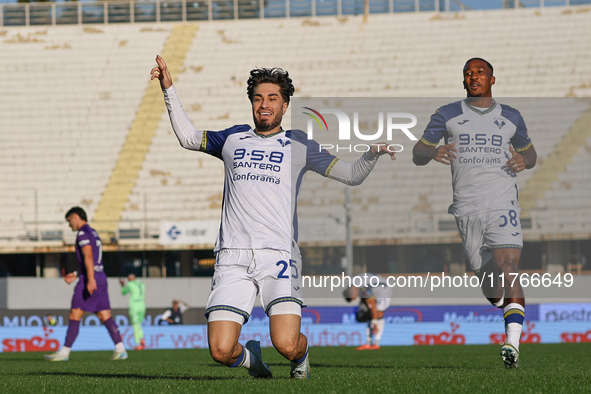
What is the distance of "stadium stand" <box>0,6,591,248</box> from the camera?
1135 inches

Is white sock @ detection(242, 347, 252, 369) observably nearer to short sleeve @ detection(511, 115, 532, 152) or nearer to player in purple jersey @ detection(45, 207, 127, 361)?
short sleeve @ detection(511, 115, 532, 152)

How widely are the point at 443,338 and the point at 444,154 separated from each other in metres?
11.9

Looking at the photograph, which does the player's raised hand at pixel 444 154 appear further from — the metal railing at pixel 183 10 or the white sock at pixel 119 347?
the metal railing at pixel 183 10

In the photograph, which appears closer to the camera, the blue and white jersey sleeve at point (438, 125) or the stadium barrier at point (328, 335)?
the blue and white jersey sleeve at point (438, 125)

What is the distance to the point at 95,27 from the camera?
36438mm

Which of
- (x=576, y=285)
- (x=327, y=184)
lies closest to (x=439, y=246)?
(x=327, y=184)

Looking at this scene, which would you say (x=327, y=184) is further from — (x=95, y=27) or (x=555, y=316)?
(x=95, y=27)

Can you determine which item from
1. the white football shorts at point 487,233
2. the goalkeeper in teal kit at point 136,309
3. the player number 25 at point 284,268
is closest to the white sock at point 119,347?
the goalkeeper in teal kit at point 136,309

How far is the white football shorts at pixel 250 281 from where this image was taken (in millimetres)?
5363

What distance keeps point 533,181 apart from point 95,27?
99.9 ft

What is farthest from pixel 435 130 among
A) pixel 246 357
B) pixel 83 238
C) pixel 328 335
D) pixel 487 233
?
pixel 328 335

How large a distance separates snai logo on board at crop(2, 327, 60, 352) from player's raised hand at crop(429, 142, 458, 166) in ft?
42.9

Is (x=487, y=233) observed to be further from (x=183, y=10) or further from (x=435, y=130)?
(x=183, y=10)

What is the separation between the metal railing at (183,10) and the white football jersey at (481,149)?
29.0 meters
